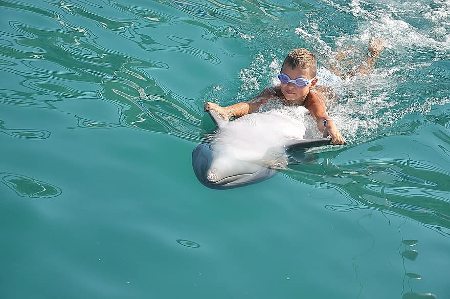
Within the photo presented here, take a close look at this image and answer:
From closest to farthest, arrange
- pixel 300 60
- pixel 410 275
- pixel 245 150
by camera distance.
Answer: pixel 410 275 < pixel 245 150 < pixel 300 60

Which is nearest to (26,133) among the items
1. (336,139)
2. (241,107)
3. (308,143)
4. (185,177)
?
(185,177)

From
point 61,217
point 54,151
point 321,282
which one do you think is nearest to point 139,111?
point 54,151

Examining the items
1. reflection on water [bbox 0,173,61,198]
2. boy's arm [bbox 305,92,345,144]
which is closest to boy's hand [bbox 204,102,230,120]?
boy's arm [bbox 305,92,345,144]

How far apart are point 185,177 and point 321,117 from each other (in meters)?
1.68

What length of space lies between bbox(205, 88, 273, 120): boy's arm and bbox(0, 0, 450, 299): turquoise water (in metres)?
0.21

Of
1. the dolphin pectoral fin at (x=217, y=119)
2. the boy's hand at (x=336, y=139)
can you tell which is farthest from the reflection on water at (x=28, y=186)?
the boy's hand at (x=336, y=139)

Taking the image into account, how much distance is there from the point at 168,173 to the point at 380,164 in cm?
191

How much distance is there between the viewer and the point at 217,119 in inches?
206

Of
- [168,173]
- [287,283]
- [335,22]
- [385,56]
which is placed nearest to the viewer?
[287,283]

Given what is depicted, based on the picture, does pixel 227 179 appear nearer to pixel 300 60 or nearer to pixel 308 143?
pixel 308 143

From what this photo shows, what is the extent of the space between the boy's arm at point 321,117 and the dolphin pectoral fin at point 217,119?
3.06 ft

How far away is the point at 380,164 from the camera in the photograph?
5.39 metres

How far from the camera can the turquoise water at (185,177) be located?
3.99 m

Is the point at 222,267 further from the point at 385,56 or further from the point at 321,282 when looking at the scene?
the point at 385,56
